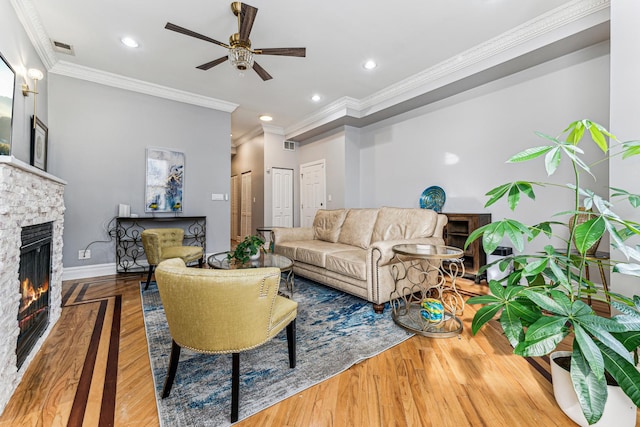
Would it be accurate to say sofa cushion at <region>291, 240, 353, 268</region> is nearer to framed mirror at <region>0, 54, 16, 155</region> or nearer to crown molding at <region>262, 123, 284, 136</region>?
framed mirror at <region>0, 54, 16, 155</region>

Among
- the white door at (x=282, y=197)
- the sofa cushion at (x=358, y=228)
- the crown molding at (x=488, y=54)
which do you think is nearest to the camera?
the crown molding at (x=488, y=54)

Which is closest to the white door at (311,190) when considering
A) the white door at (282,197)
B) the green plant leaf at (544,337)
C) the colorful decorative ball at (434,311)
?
the white door at (282,197)

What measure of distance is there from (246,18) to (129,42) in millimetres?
1851

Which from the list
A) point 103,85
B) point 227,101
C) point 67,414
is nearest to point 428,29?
point 227,101

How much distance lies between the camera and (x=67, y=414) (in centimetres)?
135

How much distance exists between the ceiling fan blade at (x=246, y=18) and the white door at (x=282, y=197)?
4.12 m

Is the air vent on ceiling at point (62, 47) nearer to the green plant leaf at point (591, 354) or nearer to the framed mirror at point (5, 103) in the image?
the framed mirror at point (5, 103)

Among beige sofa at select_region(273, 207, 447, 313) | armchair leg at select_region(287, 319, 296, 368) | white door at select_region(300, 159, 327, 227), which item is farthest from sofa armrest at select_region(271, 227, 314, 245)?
armchair leg at select_region(287, 319, 296, 368)

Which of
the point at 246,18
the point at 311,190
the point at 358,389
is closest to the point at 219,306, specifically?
the point at 358,389

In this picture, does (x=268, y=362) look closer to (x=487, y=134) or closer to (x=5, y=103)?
(x=5, y=103)

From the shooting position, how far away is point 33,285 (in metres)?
1.93

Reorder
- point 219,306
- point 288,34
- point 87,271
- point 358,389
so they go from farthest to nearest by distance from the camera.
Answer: point 87,271, point 288,34, point 358,389, point 219,306

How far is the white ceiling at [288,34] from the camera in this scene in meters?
2.68

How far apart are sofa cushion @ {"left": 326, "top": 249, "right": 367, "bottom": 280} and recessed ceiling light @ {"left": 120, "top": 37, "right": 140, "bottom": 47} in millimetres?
3333
